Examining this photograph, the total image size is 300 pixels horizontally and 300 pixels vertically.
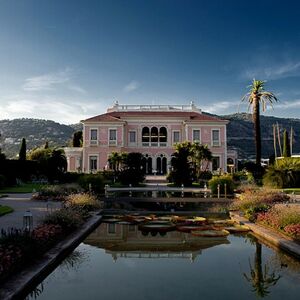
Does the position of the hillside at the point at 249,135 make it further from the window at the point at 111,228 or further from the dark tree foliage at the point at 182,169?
the window at the point at 111,228

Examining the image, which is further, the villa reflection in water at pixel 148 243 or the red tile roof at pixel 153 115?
the red tile roof at pixel 153 115

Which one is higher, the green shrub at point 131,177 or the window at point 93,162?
the window at point 93,162

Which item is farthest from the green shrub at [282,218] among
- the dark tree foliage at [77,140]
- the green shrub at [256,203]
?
the dark tree foliage at [77,140]

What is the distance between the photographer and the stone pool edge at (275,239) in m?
7.85

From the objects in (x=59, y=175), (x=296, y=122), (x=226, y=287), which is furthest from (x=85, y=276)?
(x=296, y=122)

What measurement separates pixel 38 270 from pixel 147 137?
135 ft

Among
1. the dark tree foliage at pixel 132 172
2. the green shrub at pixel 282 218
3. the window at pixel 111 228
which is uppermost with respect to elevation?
the dark tree foliage at pixel 132 172

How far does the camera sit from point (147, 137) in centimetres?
4722

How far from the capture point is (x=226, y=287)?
617 centimetres

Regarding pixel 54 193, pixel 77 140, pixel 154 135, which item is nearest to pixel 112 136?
pixel 154 135

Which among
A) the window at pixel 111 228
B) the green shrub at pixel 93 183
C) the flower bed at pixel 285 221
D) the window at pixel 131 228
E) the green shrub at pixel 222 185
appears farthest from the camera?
the green shrub at pixel 222 185

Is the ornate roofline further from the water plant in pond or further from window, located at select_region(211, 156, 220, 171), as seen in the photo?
the water plant in pond

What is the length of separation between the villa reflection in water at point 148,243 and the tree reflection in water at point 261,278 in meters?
1.32

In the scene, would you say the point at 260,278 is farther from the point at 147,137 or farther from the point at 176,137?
the point at 147,137
